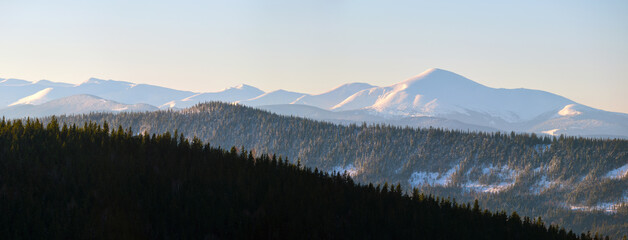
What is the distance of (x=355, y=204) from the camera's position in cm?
5038

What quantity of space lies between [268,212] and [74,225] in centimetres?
1322

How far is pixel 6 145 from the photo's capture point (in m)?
43.7

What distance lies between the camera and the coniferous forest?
3181 cm

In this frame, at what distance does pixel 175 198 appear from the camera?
3756 centimetres

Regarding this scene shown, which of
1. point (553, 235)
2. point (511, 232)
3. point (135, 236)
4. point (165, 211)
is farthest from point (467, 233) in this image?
point (135, 236)

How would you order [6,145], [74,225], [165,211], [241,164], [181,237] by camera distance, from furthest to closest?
[241,164], [6,145], [165,211], [181,237], [74,225]

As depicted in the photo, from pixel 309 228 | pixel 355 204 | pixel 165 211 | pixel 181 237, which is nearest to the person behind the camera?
pixel 181 237

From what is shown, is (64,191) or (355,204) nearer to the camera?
(64,191)

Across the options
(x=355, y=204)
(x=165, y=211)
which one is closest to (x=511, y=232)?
(x=355, y=204)

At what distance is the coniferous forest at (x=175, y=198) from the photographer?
31.8m

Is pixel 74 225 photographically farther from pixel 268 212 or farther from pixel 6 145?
pixel 6 145

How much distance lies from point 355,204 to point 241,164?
10.0m

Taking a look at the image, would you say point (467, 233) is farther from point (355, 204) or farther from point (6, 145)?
point (6, 145)

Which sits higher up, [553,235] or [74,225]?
[74,225]
